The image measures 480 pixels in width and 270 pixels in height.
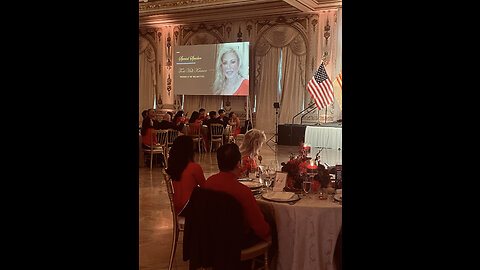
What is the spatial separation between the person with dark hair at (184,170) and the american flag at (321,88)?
8.17 m

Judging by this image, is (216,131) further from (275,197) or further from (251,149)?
(275,197)

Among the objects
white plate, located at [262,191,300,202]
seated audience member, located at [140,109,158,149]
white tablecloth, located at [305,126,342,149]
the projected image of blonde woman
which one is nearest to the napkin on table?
white plate, located at [262,191,300,202]

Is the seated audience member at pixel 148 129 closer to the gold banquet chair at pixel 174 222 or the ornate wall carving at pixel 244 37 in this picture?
the gold banquet chair at pixel 174 222

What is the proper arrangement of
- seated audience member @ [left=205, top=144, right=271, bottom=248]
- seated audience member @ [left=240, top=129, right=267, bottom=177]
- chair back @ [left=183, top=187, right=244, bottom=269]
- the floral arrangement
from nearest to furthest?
chair back @ [left=183, top=187, right=244, bottom=269] < seated audience member @ [left=205, top=144, right=271, bottom=248] < the floral arrangement < seated audience member @ [left=240, top=129, right=267, bottom=177]

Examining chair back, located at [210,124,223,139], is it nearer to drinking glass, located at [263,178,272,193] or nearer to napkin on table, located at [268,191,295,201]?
drinking glass, located at [263,178,272,193]

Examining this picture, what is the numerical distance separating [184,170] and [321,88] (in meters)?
8.41

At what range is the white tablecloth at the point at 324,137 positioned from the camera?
10773 millimetres

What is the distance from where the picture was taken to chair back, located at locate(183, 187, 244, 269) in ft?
8.75

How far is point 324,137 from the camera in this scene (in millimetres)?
10922

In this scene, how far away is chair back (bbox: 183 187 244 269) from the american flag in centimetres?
900

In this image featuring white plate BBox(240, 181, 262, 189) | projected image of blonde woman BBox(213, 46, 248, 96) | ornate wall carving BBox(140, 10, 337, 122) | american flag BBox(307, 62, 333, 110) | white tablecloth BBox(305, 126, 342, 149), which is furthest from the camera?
projected image of blonde woman BBox(213, 46, 248, 96)
